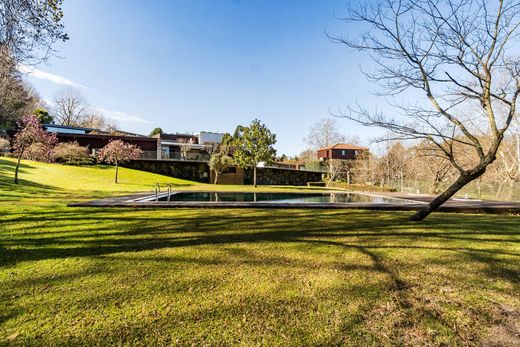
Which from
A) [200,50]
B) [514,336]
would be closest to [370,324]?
[514,336]

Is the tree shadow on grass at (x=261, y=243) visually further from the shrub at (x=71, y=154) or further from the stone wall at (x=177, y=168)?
the stone wall at (x=177, y=168)

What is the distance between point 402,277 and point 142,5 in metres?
12.9

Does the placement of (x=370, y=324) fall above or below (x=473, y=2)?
below

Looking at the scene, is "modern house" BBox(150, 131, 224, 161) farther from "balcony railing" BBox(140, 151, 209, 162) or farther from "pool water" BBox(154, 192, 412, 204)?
"pool water" BBox(154, 192, 412, 204)

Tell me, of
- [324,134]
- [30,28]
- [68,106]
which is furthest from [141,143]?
[324,134]

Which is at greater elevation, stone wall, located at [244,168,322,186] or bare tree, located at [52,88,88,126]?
bare tree, located at [52,88,88,126]

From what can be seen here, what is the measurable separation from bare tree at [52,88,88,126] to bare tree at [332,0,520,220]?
180 feet

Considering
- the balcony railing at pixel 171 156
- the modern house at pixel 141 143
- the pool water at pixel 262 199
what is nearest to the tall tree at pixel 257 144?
the pool water at pixel 262 199

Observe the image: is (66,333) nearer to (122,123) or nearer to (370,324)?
→ (370,324)

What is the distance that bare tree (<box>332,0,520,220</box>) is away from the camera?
17.1 ft

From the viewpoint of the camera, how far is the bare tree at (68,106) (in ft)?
150

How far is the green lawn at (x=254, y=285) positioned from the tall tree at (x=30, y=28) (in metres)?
3.90

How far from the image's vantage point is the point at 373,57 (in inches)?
235

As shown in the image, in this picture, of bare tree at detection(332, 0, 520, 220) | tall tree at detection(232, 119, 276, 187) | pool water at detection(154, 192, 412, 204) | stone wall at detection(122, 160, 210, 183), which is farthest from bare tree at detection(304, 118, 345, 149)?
bare tree at detection(332, 0, 520, 220)
